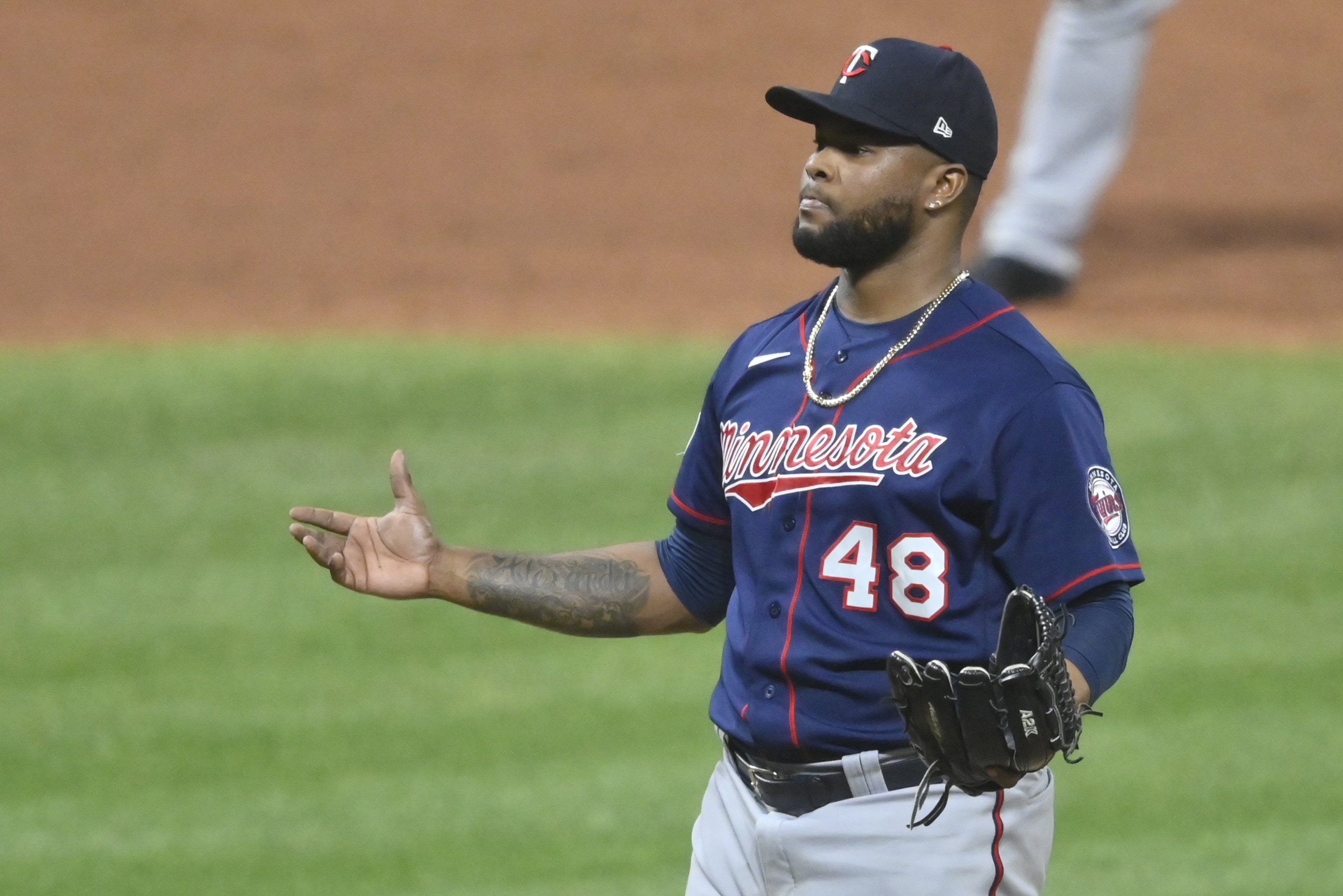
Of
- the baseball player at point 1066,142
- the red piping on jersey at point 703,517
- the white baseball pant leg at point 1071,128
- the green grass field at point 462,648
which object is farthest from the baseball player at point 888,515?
the white baseball pant leg at point 1071,128

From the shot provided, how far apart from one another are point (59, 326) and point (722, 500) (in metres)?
8.70

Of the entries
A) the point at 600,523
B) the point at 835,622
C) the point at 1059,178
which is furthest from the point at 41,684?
the point at 1059,178

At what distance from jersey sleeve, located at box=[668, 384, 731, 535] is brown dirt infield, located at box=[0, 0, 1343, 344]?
25.1 feet

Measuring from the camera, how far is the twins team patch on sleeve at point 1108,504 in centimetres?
311

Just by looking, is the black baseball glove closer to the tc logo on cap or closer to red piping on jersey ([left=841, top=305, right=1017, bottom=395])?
red piping on jersey ([left=841, top=305, right=1017, bottom=395])

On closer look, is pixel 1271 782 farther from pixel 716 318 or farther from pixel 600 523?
pixel 716 318

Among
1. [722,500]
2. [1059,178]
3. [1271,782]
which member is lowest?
[1271,782]

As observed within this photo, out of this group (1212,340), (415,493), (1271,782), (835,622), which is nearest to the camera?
(835,622)

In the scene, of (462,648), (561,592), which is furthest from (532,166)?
(561,592)

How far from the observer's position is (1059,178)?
11406mm

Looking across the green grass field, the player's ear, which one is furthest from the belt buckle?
the green grass field

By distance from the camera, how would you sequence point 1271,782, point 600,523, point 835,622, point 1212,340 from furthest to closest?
point 1212,340
point 600,523
point 1271,782
point 835,622

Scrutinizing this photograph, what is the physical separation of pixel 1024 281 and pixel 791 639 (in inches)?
342

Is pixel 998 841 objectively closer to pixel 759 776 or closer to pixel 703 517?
pixel 759 776
